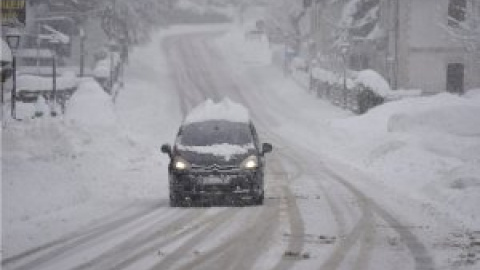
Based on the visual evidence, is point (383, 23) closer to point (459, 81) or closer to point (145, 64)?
point (459, 81)

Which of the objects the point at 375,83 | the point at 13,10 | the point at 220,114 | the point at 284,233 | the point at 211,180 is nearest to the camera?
the point at 284,233

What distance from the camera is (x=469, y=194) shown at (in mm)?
16688

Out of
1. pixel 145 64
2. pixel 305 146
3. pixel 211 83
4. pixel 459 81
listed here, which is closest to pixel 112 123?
pixel 305 146

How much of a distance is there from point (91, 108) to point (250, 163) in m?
15.6

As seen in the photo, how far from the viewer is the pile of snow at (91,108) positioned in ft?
87.9

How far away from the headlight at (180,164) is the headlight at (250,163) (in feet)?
3.40

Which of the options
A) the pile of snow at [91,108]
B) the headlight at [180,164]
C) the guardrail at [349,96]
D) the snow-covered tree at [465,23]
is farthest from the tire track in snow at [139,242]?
the snow-covered tree at [465,23]

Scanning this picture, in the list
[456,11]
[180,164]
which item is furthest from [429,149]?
[456,11]

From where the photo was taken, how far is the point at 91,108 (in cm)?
3150

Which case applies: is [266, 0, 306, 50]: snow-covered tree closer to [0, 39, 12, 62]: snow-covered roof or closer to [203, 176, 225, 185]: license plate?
[0, 39, 12, 62]: snow-covered roof

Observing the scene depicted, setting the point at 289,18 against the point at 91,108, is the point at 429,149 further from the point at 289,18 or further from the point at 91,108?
the point at 289,18

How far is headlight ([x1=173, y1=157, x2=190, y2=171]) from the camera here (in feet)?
55.0

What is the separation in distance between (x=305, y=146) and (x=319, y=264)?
2273 centimetres

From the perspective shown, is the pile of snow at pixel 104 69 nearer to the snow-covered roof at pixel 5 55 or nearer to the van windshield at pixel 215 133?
the snow-covered roof at pixel 5 55
